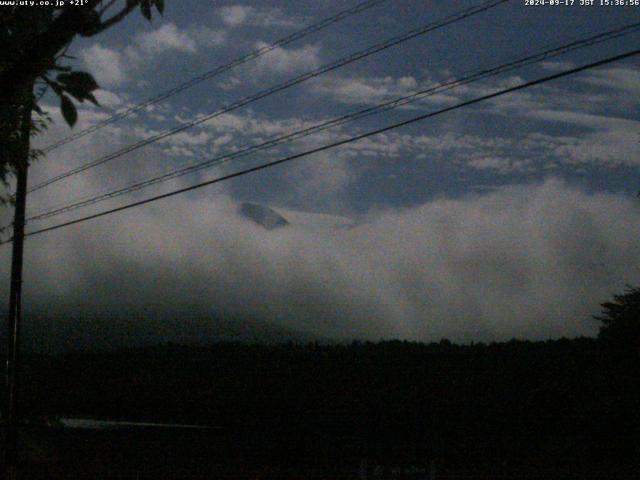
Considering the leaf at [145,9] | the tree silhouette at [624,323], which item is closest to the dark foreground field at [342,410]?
the tree silhouette at [624,323]

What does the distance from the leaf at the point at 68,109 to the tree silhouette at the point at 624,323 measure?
22.1 meters

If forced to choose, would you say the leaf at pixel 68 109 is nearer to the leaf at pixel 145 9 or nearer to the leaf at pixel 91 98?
the leaf at pixel 91 98

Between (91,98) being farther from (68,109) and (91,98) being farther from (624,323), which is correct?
(624,323)

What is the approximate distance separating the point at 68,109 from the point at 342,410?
47727 mm

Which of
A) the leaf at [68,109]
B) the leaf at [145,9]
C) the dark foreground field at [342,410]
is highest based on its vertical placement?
the leaf at [145,9]

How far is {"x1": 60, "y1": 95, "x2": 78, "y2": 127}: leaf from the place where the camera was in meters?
5.16

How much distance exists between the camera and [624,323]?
78.1 feet

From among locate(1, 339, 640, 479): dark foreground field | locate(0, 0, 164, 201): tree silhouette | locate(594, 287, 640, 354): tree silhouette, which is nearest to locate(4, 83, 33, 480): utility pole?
locate(1, 339, 640, 479): dark foreground field

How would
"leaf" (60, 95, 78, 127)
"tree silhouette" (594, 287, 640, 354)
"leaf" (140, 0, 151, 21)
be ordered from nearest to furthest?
1. "leaf" (60, 95, 78, 127)
2. "leaf" (140, 0, 151, 21)
3. "tree silhouette" (594, 287, 640, 354)

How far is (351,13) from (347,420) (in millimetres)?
39529

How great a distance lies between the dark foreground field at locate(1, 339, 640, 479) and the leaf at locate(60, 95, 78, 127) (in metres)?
11.8

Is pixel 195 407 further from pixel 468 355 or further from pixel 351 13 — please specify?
pixel 351 13

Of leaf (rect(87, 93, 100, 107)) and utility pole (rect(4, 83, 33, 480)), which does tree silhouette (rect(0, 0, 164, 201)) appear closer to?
leaf (rect(87, 93, 100, 107))

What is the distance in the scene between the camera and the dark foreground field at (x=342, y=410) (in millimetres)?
24516
